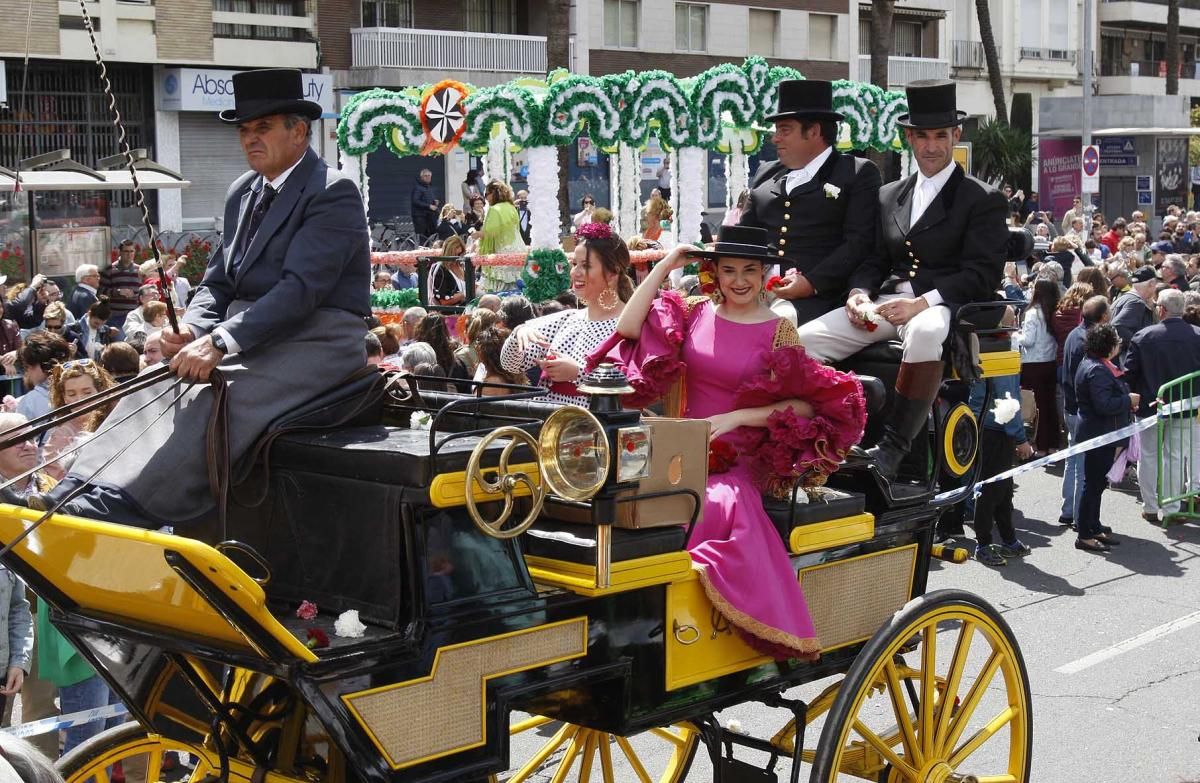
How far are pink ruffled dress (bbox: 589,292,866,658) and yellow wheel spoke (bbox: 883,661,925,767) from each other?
0.36 metres

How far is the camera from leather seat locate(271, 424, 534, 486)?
13.1 feet

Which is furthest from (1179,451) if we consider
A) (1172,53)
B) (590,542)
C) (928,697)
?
(1172,53)

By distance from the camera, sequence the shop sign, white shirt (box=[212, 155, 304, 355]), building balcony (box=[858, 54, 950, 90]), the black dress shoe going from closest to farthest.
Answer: white shirt (box=[212, 155, 304, 355]), the black dress shoe, the shop sign, building balcony (box=[858, 54, 950, 90])

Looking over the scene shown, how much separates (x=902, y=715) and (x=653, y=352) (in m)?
1.53

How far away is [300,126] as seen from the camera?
4762 millimetres

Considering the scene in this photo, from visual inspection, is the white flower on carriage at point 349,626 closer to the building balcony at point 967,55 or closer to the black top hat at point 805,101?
the black top hat at point 805,101

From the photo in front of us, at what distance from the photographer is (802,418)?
5164mm

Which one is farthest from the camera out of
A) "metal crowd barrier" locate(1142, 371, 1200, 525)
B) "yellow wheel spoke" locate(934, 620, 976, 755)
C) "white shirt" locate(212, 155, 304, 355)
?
"metal crowd barrier" locate(1142, 371, 1200, 525)

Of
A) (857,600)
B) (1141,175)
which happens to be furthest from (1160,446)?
(1141,175)

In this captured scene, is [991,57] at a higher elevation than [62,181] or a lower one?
higher

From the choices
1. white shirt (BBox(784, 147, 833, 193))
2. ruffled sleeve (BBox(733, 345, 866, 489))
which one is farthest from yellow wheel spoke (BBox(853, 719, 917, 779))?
white shirt (BBox(784, 147, 833, 193))

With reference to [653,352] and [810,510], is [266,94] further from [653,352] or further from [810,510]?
[810,510]

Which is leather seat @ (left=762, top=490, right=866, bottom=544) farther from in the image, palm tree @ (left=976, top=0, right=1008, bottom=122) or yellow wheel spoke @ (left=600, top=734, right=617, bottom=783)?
palm tree @ (left=976, top=0, right=1008, bottom=122)

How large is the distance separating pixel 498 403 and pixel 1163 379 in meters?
9.30
